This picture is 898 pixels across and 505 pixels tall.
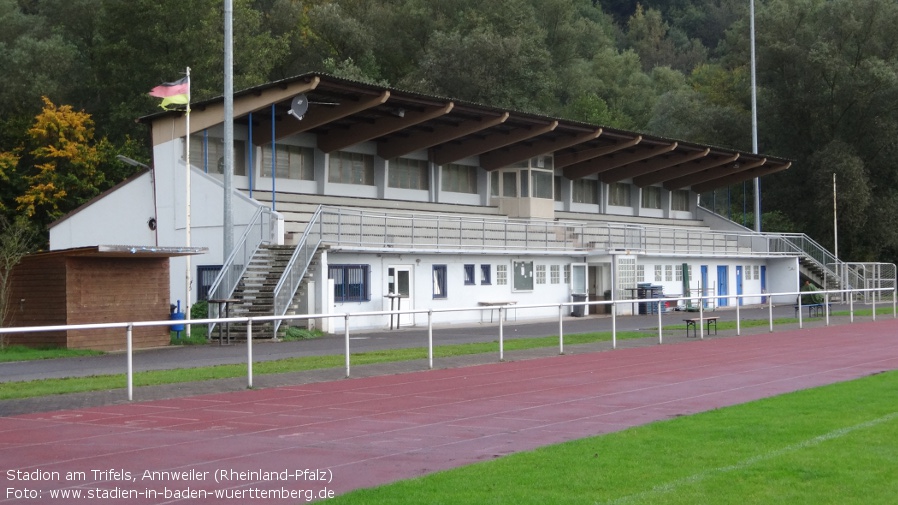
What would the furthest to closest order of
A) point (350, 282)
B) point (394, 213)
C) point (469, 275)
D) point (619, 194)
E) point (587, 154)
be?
point (619, 194)
point (587, 154)
point (469, 275)
point (394, 213)
point (350, 282)

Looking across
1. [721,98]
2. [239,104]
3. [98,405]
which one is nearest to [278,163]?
[239,104]

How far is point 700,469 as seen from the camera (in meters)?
9.30

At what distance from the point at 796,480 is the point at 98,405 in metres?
10.4

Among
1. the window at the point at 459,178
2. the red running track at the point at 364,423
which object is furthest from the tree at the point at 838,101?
the red running track at the point at 364,423

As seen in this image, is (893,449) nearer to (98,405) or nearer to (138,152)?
(98,405)

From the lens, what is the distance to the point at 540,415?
45.3ft

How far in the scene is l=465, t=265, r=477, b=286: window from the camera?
4234 cm

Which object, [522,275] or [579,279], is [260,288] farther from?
[579,279]

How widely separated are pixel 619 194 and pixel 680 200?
25.0 ft

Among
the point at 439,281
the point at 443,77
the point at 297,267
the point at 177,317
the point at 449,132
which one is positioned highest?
the point at 443,77

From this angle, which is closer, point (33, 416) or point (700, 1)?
point (33, 416)

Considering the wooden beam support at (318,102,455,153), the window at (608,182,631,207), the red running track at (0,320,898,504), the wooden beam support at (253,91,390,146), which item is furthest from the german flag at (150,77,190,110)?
the window at (608,182,631,207)

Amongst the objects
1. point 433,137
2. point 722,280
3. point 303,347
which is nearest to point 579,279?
point 433,137

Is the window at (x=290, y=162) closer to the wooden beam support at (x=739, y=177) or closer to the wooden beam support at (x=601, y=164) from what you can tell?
the wooden beam support at (x=601, y=164)
